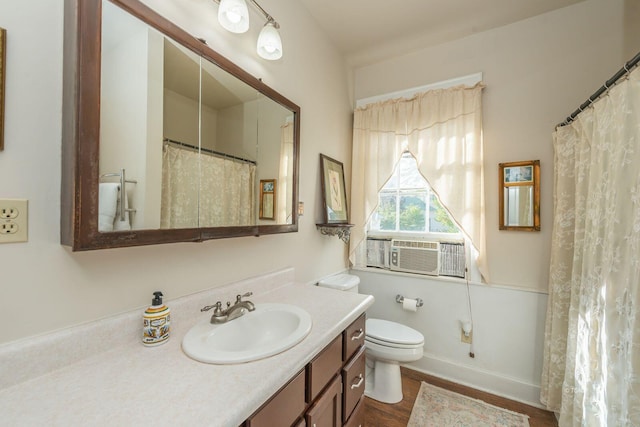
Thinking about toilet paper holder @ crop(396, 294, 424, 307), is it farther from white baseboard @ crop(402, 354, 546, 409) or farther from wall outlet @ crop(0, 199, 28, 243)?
wall outlet @ crop(0, 199, 28, 243)

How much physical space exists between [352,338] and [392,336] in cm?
73

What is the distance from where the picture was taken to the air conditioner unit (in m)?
2.16

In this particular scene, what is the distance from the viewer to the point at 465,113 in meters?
2.03

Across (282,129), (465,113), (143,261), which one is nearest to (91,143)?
(143,261)

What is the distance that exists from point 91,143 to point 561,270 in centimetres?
242

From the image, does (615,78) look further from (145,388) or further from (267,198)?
(145,388)

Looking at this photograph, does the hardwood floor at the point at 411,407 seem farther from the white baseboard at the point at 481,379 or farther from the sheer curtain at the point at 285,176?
the sheer curtain at the point at 285,176

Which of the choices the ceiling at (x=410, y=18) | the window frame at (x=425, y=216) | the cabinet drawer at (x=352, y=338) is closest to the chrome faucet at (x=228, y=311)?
the cabinet drawer at (x=352, y=338)

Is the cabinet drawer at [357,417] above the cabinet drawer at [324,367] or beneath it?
beneath

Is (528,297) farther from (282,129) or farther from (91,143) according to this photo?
(91,143)

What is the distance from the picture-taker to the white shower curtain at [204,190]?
1.00 metres

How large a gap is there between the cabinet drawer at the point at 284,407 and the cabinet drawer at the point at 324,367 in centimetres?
4

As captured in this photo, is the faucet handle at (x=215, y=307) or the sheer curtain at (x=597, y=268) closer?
the sheer curtain at (x=597, y=268)

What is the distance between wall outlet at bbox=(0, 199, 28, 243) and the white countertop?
0.93 feet
